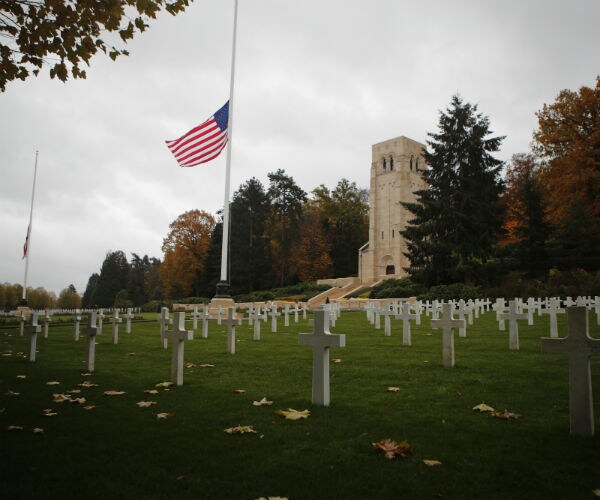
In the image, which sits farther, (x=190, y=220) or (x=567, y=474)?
(x=190, y=220)

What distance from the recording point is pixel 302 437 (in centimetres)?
394

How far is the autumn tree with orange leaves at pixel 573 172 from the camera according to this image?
28625 millimetres

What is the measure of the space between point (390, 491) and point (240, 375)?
4.39m

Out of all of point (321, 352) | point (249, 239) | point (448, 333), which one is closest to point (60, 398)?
point (321, 352)

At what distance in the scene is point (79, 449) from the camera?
3684 millimetres

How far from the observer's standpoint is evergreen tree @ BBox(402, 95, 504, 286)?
34.5 meters

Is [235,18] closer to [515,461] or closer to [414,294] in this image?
[414,294]

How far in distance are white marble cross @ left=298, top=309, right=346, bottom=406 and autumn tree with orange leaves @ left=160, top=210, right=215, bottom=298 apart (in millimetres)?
54488

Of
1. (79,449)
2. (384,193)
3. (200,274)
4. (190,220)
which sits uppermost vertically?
(384,193)

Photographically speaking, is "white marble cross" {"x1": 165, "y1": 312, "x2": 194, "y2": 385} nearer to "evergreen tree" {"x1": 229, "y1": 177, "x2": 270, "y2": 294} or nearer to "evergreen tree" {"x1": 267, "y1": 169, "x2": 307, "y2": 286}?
"evergreen tree" {"x1": 229, "y1": 177, "x2": 270, "y2": 294}

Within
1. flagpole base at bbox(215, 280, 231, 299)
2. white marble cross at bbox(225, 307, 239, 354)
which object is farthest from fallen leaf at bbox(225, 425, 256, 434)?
flagpole base at bbox(215, 280, 231, 299)

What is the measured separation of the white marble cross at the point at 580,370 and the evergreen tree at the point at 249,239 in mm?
51213

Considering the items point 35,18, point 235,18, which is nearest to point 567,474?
point 35,18

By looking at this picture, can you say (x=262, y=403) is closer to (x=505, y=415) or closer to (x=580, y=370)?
(x=505, y=415)
